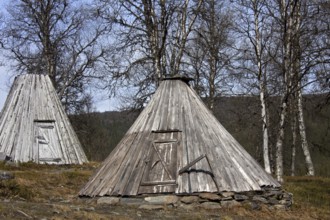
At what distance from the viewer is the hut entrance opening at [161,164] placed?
1227cm

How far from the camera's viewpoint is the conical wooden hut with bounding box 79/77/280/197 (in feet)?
40.4

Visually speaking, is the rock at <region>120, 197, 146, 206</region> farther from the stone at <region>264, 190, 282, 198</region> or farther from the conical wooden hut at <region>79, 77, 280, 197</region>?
the stone at <region>264, 190, 282, 198</region>

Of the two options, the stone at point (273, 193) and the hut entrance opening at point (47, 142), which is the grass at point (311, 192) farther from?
the hut entrance opening at point (47, 142)

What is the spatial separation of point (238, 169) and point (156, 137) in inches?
77.3

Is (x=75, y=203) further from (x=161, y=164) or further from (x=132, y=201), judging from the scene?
(x=161, y=164)

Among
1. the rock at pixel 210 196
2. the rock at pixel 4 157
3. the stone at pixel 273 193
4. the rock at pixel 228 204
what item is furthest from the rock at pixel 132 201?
the rock at pixel 4 157

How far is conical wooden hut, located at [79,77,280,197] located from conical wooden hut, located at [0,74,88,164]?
312 inches

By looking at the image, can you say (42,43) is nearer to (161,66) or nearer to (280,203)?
(161,66)

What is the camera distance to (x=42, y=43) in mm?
27828

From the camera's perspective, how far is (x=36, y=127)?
69.8 feet

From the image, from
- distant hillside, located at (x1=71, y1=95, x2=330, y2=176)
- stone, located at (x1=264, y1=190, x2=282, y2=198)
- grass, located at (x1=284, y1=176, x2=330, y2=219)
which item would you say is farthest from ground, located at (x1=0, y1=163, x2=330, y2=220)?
distant hillside, located at (x1=71, y1=95, x2=330, y2=176)

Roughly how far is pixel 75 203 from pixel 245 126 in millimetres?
12755

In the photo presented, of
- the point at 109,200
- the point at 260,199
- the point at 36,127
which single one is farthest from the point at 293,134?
the point at 109,200

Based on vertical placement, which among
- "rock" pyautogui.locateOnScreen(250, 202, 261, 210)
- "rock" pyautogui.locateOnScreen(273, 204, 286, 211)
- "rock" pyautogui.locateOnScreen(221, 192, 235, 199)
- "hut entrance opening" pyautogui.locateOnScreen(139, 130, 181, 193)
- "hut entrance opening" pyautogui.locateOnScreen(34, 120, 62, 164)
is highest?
"hut entrance opening" pyautogui.locateOnScreen(34, 120, 62, 164)
